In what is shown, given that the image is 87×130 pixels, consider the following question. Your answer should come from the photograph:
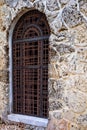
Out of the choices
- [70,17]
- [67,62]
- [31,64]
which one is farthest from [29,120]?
[70,17]

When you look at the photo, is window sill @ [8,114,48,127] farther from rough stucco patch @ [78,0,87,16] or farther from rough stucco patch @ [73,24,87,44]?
rough stucco patch @ [78,0,87,16]

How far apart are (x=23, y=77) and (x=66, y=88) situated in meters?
0.93

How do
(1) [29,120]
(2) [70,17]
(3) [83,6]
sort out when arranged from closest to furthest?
(3) [83,6] → (2) [70,17] → (1) [29,120]

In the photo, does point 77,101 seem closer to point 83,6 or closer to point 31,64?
point 31,64

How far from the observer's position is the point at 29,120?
3754 millimetres

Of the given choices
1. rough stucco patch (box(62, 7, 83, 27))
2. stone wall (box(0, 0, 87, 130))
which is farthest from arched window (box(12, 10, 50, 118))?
rough stucco patch (box(62, 7, 83, 27))

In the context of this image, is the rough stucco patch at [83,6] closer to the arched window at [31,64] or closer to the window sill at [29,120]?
the arched window at [31,64]

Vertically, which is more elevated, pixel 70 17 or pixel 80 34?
pixel 70 17

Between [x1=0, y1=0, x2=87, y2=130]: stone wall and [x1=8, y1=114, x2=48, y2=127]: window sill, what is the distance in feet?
0.65

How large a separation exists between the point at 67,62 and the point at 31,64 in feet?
2.55

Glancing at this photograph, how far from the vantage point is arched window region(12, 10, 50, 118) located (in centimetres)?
368

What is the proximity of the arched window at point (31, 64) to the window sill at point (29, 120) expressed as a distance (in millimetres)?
74

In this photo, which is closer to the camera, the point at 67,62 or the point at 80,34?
the point at 80,34

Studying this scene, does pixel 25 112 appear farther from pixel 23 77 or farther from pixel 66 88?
pixel 66 88
